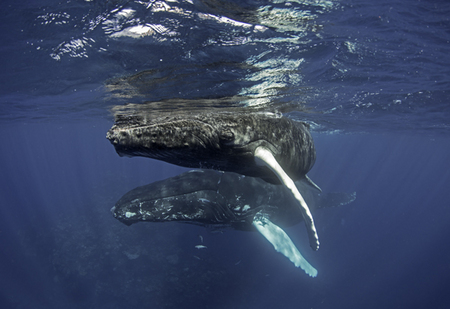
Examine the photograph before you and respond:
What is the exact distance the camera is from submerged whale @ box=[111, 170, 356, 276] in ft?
29.8

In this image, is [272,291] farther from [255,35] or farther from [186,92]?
[255,35]

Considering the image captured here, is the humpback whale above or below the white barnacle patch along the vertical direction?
above

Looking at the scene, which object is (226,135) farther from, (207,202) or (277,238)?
(277,238)

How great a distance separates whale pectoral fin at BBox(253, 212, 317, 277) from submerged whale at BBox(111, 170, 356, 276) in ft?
0.15

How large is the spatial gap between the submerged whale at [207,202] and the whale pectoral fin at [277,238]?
5 centimetres

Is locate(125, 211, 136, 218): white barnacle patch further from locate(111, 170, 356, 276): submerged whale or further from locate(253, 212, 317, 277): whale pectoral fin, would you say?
locate(253, 212, 317, 277): whale pectoral fin

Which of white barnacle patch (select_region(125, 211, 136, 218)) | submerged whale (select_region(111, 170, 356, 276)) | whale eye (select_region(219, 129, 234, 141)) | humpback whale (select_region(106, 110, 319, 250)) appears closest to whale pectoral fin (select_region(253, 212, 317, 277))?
submerged whale (select_region(111, 170, 356, 276))

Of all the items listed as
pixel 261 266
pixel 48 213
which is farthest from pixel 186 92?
→ pixel 48 213

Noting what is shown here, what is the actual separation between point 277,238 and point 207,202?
453cm

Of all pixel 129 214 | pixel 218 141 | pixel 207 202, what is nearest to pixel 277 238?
pixel 207 202

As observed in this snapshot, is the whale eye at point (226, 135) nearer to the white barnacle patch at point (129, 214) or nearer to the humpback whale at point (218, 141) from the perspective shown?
the humpback whale at point (218, 141)

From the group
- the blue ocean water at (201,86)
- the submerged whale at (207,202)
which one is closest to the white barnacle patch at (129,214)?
the submerged whale at (207,202)

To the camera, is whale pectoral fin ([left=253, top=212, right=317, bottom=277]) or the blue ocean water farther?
whale pectoral fin ([left=253, top=212, right=317, bottom=277])

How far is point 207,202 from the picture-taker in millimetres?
9156
